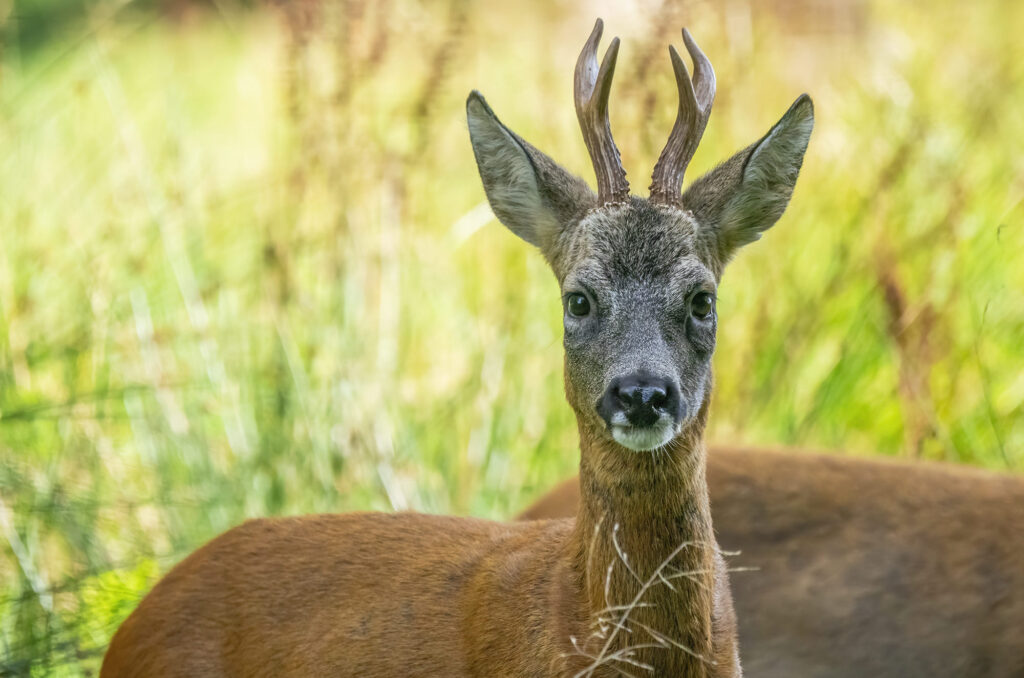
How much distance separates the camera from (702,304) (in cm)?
336

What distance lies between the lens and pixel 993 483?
15.1 ft

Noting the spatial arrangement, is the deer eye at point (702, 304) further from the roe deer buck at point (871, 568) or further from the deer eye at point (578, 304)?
the roe deer buck at point (871, 568)

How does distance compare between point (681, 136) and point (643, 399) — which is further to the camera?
point (681, 136)

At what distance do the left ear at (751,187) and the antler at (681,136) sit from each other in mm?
97

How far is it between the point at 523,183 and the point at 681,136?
449 millimetres

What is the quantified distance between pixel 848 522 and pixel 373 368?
1990 millimetres

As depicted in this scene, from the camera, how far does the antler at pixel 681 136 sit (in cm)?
338

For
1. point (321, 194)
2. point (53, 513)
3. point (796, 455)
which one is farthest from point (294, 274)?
point (796, 455)

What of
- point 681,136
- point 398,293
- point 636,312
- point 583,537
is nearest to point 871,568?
point 583,537

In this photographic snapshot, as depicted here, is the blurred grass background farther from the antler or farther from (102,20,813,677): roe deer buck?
the antler

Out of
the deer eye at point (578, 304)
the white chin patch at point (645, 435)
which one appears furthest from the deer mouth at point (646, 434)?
the deer eye at point (578, 304)

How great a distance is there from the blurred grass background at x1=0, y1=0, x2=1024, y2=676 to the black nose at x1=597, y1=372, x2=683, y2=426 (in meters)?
2.05

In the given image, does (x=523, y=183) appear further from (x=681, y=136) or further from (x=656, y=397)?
(x=656, y=397)

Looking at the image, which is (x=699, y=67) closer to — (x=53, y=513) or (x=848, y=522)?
(x=848, y=522)
